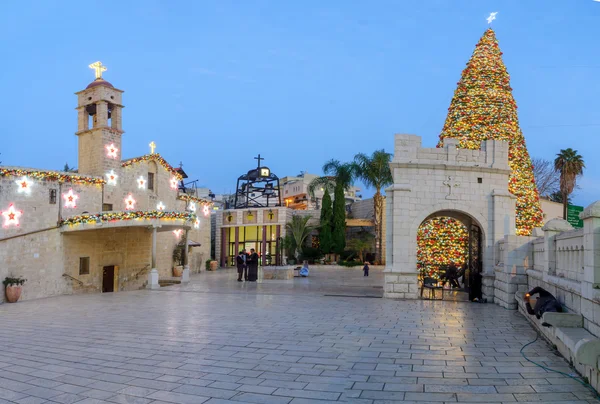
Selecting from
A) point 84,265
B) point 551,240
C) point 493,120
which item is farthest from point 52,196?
point 551,240

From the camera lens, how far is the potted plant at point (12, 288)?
58.3 feet

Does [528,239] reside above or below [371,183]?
below

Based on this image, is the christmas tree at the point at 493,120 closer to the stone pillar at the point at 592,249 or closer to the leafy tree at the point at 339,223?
the stone pillar at the point at 592,249

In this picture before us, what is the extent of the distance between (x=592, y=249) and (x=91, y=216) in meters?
18.1

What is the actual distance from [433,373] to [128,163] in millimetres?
20951

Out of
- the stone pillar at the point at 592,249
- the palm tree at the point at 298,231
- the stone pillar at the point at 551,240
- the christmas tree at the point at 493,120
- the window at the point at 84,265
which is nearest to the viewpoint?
the stone pillar at the point at 592,249

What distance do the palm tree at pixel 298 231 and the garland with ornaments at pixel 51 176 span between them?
1734cm

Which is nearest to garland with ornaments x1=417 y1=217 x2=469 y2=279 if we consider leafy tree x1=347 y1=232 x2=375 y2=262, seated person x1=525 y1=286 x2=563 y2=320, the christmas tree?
the christmas tree

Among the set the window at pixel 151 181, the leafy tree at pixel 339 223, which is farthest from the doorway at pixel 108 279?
the leafy tree at pixel 339 223

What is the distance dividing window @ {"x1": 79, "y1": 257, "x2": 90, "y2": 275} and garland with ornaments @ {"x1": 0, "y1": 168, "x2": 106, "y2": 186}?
337 centimetres

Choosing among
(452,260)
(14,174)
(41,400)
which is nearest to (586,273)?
(41,400)

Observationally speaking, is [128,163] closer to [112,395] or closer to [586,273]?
[112,395]

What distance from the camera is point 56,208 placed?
1995 centimetres

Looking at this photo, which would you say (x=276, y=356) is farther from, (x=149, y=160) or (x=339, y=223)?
(x=339, y=223)
